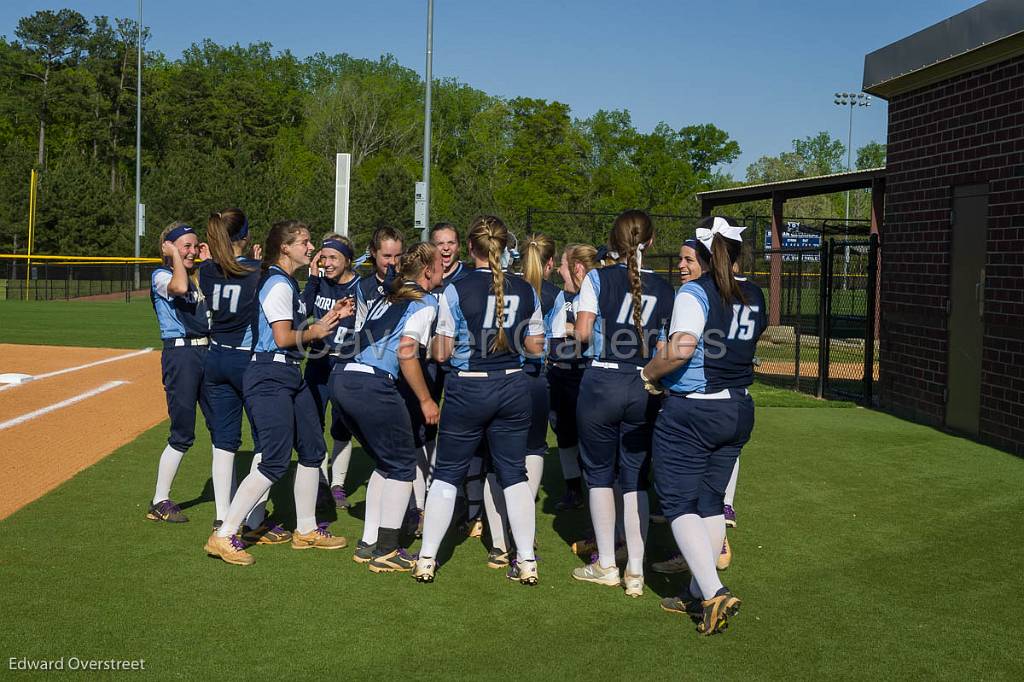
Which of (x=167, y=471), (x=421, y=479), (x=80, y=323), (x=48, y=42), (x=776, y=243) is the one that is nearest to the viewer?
(x=167, y=471)

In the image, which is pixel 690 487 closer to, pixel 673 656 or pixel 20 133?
pixel 673 656

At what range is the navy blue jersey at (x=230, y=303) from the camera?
6.08 metres

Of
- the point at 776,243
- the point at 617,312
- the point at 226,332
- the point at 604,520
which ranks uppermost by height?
the point at 776,243

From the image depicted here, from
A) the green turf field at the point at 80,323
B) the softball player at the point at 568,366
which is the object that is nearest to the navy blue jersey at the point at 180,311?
the softball player at the point at 568,366

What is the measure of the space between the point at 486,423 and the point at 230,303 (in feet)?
6.24

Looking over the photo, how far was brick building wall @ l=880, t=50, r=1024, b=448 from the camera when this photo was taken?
9672 millimetres

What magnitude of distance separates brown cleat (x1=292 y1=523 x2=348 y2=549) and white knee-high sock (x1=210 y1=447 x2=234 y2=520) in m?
0.53

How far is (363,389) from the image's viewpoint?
18.0 ft

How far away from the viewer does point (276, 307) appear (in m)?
5.63

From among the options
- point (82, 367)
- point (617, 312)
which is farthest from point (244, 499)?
point (82, 367)

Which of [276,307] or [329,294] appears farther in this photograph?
[329,294]

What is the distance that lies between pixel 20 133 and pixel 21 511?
7168 cm

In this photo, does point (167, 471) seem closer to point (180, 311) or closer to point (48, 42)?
point (180, 311)

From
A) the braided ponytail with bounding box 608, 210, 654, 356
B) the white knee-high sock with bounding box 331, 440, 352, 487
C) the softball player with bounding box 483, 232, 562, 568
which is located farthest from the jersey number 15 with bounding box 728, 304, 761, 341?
the white knee-high sock with bounding box 331, 440, 352, 487
